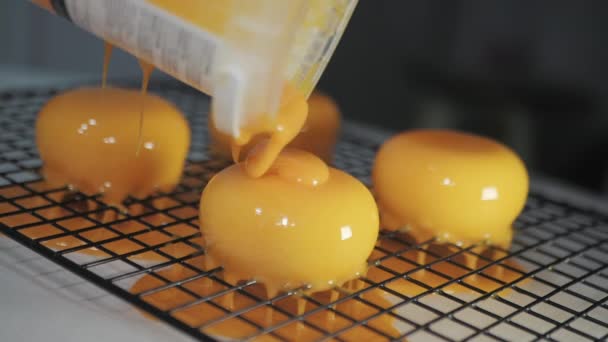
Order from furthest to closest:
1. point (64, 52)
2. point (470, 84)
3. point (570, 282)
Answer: point (64, 52)
point (470, 84)
point (570, 282)

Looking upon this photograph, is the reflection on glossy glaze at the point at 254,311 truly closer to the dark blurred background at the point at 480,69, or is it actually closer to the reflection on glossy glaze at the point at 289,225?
the reflection on glossy glaze at the point at 289,225

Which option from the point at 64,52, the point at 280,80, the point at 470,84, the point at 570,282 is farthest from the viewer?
the point at 64,52

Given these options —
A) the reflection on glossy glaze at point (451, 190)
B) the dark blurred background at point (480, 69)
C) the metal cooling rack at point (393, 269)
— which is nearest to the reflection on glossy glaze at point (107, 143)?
the metal cooling rack at point (393, 269)

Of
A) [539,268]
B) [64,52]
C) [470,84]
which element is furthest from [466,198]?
[64,52]

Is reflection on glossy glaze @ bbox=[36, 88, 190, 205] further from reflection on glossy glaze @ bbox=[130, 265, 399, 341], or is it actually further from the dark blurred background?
the dark blurred background

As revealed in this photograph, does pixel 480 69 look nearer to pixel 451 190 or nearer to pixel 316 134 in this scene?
pixel 316 134

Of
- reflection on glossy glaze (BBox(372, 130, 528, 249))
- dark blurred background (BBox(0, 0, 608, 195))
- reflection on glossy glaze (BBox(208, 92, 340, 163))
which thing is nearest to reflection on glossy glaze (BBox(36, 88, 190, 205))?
reflection on glossy glaze (BBox(208, 92, 340, 163))

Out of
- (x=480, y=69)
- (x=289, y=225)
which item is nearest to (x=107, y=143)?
(x=289, y=225)

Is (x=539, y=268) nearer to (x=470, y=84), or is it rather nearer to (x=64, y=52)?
(x=470, y=84)
